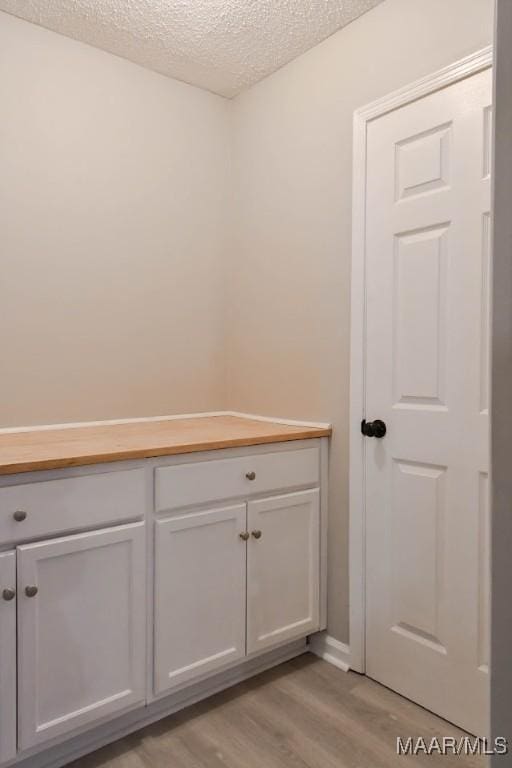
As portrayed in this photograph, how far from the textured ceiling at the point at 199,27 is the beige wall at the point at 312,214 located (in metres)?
0.09

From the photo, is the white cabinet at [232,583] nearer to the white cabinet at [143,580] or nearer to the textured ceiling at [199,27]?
the white cabinet at [143,580]

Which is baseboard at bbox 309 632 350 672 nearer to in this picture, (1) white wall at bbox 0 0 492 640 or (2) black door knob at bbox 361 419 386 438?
(1) white wall at bbox 0 0 492 640

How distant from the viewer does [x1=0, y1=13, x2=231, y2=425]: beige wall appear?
6.73 feet

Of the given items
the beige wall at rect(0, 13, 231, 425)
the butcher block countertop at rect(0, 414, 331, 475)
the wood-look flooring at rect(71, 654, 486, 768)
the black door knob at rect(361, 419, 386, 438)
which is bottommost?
the wood-look flooring at rect(71, 654, 486, 768)

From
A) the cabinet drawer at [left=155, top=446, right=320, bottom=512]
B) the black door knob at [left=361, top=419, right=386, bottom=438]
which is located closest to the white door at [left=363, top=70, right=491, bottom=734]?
the black door knob at [left=361, top=419, right=386, bottom=438]

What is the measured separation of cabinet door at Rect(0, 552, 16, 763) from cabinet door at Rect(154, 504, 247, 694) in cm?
44

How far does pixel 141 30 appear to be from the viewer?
6.96ft

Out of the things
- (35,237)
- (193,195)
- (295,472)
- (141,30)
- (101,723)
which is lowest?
(101,723)

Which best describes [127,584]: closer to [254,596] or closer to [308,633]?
[254,596]

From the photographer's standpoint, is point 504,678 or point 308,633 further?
point 308,633

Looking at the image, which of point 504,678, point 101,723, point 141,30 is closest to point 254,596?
point 101,723

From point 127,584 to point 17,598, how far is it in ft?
1.08

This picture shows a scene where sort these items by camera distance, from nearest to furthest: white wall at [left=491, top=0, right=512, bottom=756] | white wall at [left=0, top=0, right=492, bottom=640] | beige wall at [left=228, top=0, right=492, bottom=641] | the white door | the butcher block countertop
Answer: white wall at [left=491, top=0, right=512, bottom=756] → the butcher block countertop → the white door → beige wall at [left=228, top=0, right=492, bottom=641] → white wall at [left=0, top=0, right=492, bottom=640]

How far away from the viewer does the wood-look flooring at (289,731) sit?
157 cm
